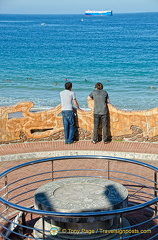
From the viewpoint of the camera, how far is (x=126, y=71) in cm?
4412

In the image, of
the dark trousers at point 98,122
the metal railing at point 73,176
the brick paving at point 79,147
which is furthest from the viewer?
the dark trousers at point 98,122

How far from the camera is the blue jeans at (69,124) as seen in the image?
13.3m

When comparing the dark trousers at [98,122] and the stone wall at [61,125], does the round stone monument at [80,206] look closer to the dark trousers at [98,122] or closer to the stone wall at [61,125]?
the dark trousers at [98,122]

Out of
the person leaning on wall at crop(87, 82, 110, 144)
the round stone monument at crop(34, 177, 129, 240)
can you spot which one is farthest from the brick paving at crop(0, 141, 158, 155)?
the round stone monument at crop(34, 177, 129, 240)

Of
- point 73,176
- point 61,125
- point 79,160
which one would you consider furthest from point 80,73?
point 73,176

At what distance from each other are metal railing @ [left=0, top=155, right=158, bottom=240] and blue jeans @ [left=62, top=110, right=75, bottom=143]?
1215 millimetres

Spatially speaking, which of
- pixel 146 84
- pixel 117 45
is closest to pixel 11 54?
pixel 117 45

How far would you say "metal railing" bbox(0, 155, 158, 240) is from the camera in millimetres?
6707

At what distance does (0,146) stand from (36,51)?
174ft

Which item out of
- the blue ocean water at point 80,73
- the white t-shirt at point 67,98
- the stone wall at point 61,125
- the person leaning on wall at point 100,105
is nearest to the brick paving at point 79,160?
the stone wall at point 61,125

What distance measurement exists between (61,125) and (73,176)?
404 cm

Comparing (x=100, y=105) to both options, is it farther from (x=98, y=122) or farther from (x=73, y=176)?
(x=73, y=176)

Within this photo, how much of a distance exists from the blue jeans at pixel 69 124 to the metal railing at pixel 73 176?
1.22m

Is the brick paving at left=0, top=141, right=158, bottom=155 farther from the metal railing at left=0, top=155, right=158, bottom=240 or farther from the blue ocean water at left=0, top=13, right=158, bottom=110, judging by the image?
the blue ocean water at left=0, top=13, right=158, bottom=110
